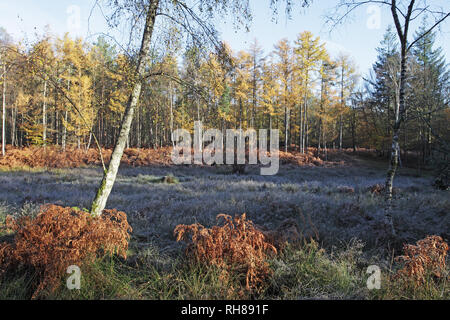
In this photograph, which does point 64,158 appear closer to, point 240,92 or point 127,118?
point 240,92

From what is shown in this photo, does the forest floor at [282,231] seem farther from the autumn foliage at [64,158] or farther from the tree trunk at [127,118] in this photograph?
the autumn foliage at [64,158]

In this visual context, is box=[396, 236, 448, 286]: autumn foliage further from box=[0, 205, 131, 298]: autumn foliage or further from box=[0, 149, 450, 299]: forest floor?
box=[0, 205, 131, 298]: autumn foliage

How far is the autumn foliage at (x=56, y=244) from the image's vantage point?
2.78 m

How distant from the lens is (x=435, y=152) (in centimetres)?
868

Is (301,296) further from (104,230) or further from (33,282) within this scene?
(33,282)

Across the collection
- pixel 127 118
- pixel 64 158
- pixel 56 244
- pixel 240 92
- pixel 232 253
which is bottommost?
pixel 232 253

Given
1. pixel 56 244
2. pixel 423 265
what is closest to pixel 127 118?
pixel 56 244

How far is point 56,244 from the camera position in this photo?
2.96 metres

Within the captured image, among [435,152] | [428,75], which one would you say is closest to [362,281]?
[435,152]

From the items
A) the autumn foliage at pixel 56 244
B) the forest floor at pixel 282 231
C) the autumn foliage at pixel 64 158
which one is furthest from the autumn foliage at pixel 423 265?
the autumn foliage at pixel 64 158

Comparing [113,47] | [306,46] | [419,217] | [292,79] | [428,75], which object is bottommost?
[419,217]

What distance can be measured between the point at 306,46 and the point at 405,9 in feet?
70.8

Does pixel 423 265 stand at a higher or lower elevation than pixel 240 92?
lower

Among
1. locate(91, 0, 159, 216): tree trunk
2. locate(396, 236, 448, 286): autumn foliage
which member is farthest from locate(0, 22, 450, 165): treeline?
locate(396, 236, 448, 286): autumn foliage
